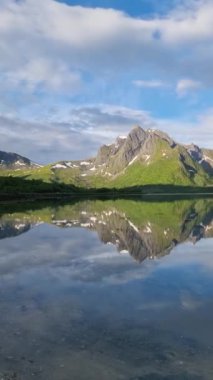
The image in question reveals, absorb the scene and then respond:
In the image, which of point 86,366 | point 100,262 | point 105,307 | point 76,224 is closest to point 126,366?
point 86,366

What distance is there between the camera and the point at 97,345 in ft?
53.8

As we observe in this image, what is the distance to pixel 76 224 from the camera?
72.9 meters

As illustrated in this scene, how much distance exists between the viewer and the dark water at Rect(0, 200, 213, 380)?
47.8 feet

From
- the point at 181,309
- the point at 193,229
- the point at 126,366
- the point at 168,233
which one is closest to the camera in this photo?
the point at 126,366

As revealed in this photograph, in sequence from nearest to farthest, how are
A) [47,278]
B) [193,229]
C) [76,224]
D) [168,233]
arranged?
[47,278]
[168,233]
[193,229]
[76,224]

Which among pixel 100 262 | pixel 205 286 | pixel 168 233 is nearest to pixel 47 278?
pixel 100 262

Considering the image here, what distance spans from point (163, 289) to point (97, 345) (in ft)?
34.9

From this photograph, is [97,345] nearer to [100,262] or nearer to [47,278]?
[47,278]

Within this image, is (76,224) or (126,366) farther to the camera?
(76,224)

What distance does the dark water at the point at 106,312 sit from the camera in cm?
1455

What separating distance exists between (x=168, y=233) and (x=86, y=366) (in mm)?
42138

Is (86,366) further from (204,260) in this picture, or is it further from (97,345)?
(204,260)

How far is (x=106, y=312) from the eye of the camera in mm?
21188

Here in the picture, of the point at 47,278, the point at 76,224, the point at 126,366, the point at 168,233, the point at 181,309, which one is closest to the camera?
the point at 126,366
